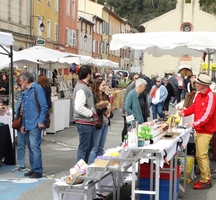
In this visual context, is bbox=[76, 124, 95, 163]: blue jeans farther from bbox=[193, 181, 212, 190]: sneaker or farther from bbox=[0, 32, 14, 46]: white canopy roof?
bbox=[0, 32, 14, 46]: white canopy roof

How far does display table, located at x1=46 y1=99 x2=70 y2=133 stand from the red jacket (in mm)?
6484

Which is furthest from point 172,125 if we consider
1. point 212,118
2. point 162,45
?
point 162,45

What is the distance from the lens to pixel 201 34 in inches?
342

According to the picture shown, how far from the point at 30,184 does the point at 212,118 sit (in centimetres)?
301

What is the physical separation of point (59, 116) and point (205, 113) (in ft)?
23.7

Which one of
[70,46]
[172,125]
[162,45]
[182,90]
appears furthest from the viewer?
[70,46]

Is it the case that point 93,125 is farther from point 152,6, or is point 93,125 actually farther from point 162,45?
point 152,6

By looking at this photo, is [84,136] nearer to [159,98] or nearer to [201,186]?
[201,186]

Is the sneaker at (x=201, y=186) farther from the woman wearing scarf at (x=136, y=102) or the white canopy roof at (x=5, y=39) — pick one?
the white canopy roof at (x=5, y=39)

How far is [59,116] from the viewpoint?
1380 centimetres

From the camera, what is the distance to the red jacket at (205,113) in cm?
715

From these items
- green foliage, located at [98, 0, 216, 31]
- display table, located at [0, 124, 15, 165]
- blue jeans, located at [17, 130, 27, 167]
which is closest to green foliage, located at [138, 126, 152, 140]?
blue jeans, located at [17, 130, 27, 167]

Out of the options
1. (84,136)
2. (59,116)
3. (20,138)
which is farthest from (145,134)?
(59,116)

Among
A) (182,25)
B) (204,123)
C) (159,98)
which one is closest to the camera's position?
(204,123)
